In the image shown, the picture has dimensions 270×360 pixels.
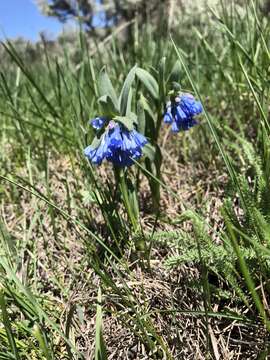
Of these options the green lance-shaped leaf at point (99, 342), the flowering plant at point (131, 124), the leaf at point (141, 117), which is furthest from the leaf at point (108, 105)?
the green lance-shaped leaf at point (99, 342)

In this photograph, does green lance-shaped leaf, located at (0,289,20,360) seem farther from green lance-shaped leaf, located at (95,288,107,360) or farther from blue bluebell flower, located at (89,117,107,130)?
blue bluebell flower, located at (89,117,107,130)

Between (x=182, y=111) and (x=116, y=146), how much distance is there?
0.27 meters

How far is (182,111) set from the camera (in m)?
1.28

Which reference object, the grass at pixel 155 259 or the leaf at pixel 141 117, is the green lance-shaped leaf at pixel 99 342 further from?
the leaf at pixel 141 117

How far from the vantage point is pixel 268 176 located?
43.5 inches

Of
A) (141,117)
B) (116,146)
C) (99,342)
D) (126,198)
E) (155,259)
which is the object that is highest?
(141,117)

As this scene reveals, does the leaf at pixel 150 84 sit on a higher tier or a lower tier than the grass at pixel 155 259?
higher

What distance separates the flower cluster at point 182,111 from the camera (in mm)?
1266

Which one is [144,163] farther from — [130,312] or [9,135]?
[9,135]

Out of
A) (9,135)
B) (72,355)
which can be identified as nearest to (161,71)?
(72,355)

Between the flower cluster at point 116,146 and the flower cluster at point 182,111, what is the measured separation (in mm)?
164

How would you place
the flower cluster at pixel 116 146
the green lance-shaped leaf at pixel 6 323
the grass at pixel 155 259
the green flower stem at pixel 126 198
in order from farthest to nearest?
the green flower stem at pixel 126 198 < the flower cluster at pixel 116 146 < the grass at pixel 155 259 < the green lance-shaped leaf at pixel 6 323

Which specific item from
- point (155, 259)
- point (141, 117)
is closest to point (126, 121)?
point (141, 117)

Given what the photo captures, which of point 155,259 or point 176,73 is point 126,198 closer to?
point 155,259
